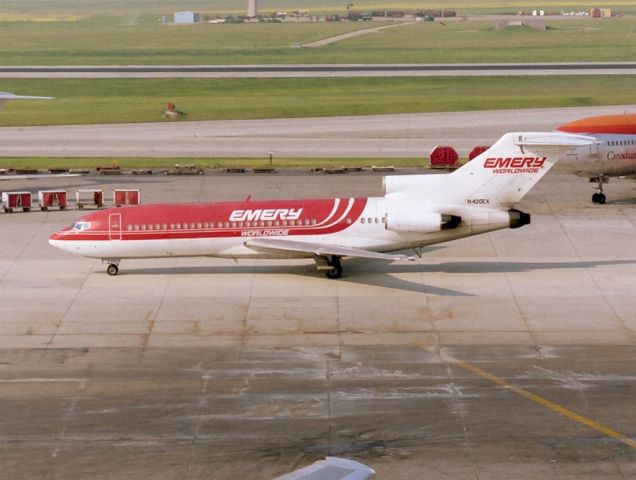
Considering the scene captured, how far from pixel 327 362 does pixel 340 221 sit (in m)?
11.2

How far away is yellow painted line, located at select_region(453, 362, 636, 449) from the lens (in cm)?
3325

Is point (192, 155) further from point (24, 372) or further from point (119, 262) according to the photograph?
point (24, 372)

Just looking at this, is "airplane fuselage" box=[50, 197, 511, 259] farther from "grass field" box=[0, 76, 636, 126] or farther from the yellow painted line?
"grass field" box=[0, 76, 636, 126]

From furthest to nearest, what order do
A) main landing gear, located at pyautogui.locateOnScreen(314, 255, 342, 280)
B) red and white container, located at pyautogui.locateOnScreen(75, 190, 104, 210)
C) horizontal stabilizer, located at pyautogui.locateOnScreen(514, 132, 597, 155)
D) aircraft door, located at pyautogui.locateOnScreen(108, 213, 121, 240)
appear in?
red and white container, located at pyautogui.locateOnScreen(75, 190, 104, 210) < aircraft door, located at pyautogui.locateOnScreen(108, 213, 121, 240) < main landing gear, located at pyautogui.locateOnScreen(314, 255, 342, 280) < horizontal stabilizer, located at pyautogui.locateOnScreen(514, 132, 597, 155)

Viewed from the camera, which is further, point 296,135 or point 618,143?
point 296,135

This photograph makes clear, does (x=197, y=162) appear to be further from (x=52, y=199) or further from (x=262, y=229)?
(x=262, y=229)

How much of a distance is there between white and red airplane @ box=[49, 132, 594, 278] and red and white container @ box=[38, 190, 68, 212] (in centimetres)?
1363

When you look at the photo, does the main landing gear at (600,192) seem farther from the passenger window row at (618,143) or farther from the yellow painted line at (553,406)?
the yellow painted line at (553,406)

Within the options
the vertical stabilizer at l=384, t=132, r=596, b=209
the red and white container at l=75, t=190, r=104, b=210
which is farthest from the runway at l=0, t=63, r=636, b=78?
the vertical stabilizer at l=384, t=132, r=596, b=209

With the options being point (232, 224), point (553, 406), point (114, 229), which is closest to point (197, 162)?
point (114, 229)

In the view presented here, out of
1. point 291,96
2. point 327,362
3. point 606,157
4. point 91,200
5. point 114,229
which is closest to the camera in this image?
point 327,362

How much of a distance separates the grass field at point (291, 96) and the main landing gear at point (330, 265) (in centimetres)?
5170

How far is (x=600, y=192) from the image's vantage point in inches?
2576

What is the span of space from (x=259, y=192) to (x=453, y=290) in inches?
853
